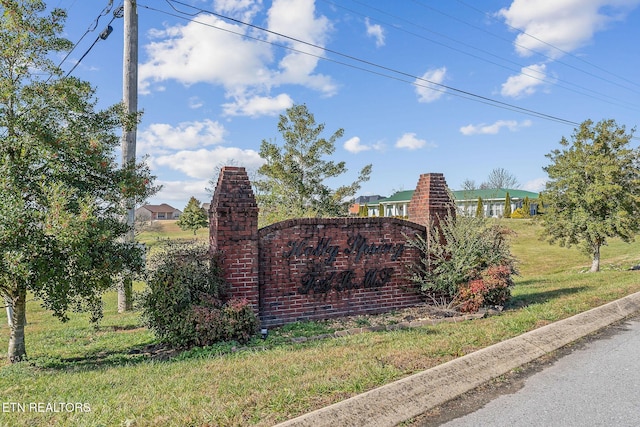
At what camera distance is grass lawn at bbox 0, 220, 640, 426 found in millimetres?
3762

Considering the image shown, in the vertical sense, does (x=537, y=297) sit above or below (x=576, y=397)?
above

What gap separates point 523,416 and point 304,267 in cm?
498

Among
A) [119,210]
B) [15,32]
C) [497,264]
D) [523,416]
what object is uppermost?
[15,32]

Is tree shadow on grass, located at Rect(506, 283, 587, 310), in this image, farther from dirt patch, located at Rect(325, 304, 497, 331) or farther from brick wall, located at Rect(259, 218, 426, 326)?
brick wall, located at Rect(259, 218, 426, 326)

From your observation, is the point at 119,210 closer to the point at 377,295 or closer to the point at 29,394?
the point at 29,394

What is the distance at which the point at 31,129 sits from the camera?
6129 mm

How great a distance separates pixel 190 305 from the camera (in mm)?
6762

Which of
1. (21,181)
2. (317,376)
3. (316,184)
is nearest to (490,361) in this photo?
(317,376)

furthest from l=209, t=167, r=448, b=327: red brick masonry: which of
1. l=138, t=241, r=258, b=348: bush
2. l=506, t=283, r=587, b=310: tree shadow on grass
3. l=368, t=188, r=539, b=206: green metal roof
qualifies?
l=368, t=188, r=539, b=206: green metal roof

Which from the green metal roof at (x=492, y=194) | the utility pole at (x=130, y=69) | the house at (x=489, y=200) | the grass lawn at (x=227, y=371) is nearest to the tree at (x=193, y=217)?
the house at (x=489, y=200)

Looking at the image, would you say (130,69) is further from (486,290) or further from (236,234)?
(486,290)

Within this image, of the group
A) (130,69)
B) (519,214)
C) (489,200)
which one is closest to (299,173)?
(130,69)

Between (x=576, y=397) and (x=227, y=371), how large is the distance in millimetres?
3740

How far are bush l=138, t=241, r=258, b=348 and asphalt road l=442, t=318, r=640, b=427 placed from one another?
Result: 12.8 feet
